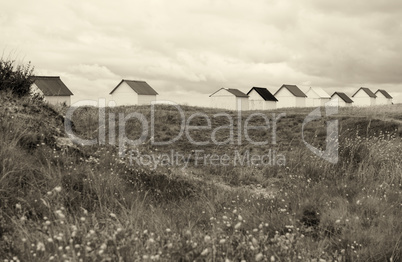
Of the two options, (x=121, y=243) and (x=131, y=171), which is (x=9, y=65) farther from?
(x=121, y=243)

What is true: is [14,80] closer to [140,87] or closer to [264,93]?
[140,87]

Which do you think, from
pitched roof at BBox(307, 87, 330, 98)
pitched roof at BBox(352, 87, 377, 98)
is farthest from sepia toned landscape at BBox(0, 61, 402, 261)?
pitched roof at BBox(352, 87, 377, 98)

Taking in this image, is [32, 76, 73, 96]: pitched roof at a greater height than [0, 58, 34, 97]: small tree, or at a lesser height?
greater

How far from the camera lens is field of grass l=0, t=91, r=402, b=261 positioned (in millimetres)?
4109

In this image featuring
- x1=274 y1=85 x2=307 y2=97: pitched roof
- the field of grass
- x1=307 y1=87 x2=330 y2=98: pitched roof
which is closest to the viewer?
the field of grass

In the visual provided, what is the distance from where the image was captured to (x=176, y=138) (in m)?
15.2

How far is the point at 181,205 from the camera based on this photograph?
696cm

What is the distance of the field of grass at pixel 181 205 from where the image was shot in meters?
4.11

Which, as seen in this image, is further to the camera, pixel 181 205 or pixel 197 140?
pixel 197 140

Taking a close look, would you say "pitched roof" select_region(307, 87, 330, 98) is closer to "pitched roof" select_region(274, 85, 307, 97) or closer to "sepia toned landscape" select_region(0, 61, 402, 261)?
"pitched roof" select_region(274, 85, 307, 97)

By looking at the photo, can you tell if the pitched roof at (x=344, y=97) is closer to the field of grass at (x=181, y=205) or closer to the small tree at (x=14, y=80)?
the field of grass at (x=181, y=205)

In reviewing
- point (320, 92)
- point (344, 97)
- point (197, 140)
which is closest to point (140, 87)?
point (320, 92)

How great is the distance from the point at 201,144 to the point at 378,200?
26.0ft

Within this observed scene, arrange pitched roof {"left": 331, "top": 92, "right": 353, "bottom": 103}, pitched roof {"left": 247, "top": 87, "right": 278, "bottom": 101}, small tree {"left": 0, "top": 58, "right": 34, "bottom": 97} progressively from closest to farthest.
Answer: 1. small tree {"left": 0, "top": 58, "right": 34, "bottom": 97}
2. pitched roof {"left": 247, "top": 87, "right": 278, "bottom": 101}
3. pitched roof {"left": 331, "top": 92, "right": 353, "bottom": 103}
